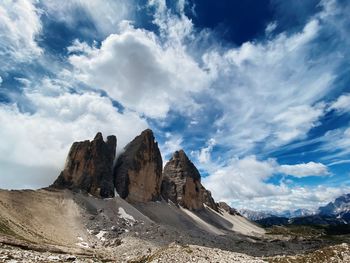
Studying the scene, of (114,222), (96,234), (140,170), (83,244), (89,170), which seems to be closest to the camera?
(83,244)

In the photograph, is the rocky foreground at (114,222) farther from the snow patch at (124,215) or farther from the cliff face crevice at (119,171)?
the cliff face crevice at (119,171)

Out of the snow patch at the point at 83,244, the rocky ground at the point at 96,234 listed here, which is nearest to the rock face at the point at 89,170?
the rocky ground at the point at 96,234

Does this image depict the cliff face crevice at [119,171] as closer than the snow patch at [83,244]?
No

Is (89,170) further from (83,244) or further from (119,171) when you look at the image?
(83,244)

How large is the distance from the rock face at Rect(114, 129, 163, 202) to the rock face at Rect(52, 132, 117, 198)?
908cm

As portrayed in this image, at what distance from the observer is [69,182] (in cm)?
13325

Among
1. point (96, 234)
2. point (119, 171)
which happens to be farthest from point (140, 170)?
point (96, 234)

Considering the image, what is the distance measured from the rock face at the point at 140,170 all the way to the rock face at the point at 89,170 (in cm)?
908

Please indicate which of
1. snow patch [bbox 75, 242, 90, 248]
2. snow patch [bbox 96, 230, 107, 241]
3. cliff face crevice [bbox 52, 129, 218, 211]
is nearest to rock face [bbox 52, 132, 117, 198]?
cliff face crevice [bbox 52, 129, 218, 211]

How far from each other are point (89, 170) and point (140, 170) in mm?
32534

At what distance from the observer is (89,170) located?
140 meters

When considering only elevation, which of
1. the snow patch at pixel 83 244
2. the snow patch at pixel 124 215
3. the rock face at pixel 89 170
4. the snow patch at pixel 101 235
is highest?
the rock face at pixel 89 170

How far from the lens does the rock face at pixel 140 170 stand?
15550cm

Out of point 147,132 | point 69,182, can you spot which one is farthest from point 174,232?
point 147,132
